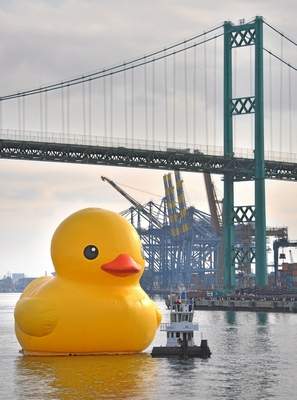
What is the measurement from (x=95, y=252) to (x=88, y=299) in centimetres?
159

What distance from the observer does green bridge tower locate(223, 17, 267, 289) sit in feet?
339

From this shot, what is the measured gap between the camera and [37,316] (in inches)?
1609

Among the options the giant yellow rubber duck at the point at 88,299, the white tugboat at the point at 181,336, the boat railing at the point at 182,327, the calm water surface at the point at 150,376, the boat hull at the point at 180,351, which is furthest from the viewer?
the boat railing at the point at 182,327

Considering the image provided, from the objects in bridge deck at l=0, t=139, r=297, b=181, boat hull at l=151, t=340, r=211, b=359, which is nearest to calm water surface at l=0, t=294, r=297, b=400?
boat hull at l=151, t=340, r=211, b=359

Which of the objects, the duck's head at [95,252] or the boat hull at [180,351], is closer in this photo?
the duck's head at [95,252]

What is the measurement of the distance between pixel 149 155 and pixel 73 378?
208 feet

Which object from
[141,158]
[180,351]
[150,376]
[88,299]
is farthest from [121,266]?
[141,158]

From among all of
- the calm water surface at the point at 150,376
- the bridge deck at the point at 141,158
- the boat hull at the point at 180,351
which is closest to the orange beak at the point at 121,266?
the calm water surface at the point at 150,376

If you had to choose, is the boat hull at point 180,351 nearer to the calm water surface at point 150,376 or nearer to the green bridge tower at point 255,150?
the calm water surface at point 150,376

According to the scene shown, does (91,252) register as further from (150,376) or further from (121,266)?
(150,376)

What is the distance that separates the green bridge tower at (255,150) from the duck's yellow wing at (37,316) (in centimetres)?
6279

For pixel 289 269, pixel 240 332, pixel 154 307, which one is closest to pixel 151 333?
pixel 154 307

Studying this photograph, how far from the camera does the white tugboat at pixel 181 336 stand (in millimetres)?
44625

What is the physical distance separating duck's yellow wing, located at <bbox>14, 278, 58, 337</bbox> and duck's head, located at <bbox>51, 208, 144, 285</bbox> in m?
1.44
